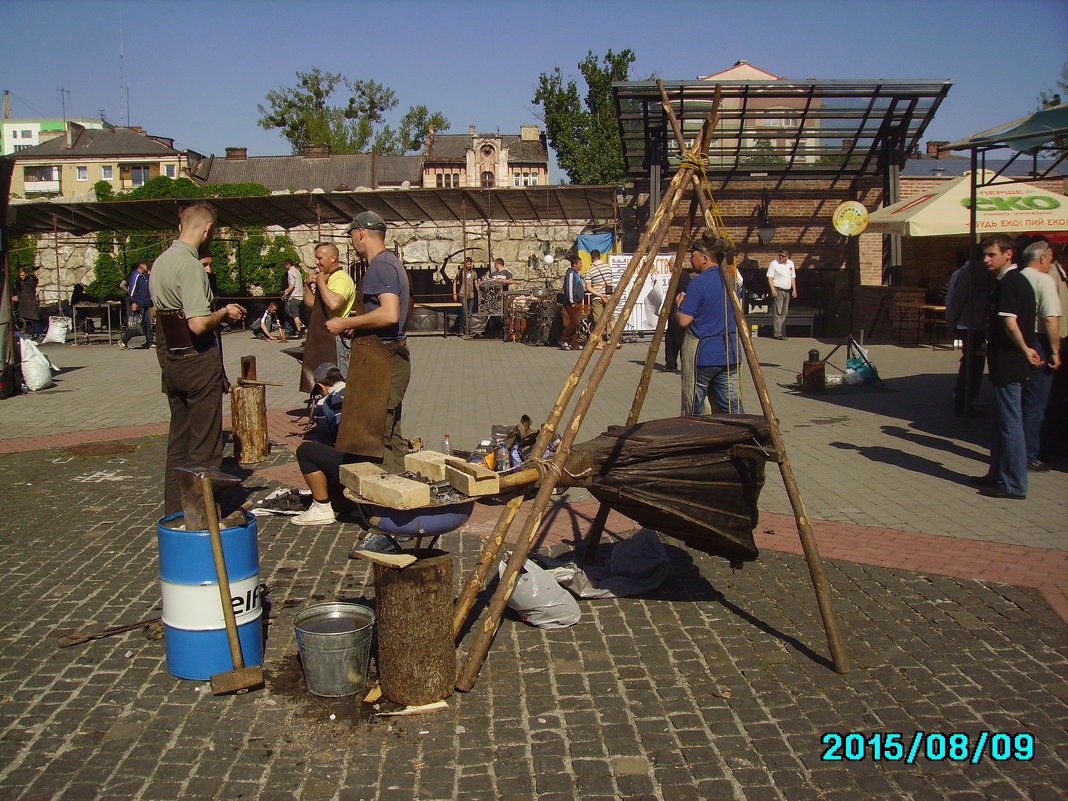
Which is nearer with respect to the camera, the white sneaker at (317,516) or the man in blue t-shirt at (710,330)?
the white sneaker at (317,516)

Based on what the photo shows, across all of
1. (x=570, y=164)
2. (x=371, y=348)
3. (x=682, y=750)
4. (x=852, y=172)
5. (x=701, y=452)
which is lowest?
(x=682, y=750)

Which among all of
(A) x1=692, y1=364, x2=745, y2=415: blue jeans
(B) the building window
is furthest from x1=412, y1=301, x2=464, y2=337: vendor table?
(B) the building window

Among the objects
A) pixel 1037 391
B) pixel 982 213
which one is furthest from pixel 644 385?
pixel 982 213

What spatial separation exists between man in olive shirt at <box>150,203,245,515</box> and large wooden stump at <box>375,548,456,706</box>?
2.32m

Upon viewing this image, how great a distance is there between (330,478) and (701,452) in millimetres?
3194

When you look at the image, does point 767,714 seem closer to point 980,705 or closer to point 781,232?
point 980,705

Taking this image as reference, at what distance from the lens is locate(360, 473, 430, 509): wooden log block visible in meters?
3.63

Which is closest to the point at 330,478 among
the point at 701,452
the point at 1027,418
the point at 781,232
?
the point at 701,452

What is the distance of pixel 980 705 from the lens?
12.6 feet

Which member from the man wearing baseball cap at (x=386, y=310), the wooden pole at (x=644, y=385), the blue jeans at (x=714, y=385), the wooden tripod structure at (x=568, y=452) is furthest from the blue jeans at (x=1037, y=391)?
the man wearing baseball cap at (x=386, y=310)

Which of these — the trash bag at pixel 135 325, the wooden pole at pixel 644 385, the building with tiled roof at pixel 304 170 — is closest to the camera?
the wooden pole at pixel 644 385

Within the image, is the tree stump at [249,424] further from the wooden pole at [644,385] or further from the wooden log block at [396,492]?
the wooden log block at [396,492]

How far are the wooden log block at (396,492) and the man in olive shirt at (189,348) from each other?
2.21 metres

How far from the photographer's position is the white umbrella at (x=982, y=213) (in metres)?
13.5
